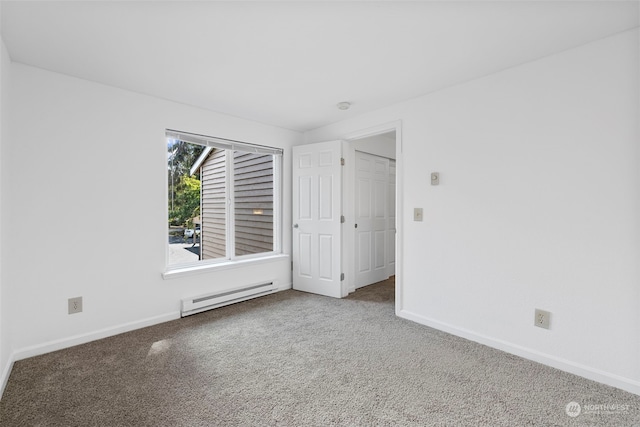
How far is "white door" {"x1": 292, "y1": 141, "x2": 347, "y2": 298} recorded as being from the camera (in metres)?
3.83

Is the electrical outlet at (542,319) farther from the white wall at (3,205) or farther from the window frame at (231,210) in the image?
the white wall at (3,205)

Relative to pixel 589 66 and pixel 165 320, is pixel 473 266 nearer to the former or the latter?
pixel 589 66

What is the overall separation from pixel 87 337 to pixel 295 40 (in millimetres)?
2944

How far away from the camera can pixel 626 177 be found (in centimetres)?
191

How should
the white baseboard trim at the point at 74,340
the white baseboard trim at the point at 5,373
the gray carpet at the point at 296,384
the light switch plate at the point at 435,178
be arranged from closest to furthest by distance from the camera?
the gray carpet at the point at 296,384 → the white baseboard trim at the point at 5,373 → the white baseboard trim at the point at 74,340 → the light switch plate at the point at 435,178

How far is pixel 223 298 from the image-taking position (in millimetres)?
3457

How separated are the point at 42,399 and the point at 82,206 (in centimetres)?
146

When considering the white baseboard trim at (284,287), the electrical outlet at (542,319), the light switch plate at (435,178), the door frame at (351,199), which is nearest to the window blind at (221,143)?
the door frame at (351,199)

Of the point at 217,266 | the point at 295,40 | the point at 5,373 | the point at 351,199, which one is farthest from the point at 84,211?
the point at 351,199

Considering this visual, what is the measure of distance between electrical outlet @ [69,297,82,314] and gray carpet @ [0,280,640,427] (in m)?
0.30

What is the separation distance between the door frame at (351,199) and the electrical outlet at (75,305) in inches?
106

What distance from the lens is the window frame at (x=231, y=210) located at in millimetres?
3209

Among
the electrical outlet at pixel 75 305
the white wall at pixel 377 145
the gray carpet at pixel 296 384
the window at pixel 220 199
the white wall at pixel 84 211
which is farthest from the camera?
the white wall at pixel 377 145

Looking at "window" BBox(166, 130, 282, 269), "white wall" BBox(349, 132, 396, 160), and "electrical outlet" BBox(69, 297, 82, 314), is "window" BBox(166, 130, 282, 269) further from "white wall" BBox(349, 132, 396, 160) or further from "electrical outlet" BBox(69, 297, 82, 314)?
"white wall" BBox(349, 132, 396, 160)
